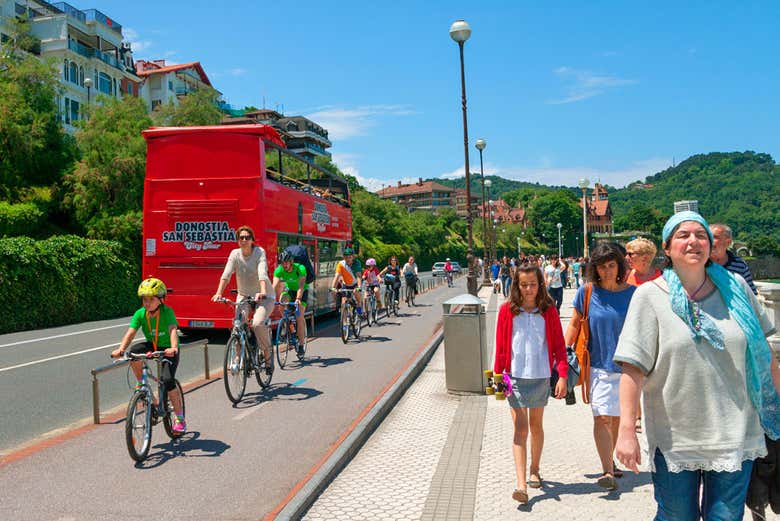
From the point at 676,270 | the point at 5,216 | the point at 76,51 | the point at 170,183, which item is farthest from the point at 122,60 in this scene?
the point at 676,270

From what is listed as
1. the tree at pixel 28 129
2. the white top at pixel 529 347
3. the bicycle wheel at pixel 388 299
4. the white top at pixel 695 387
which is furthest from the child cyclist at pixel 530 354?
the tree at pixel 28 129

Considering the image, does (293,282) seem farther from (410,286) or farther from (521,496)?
(410,286)

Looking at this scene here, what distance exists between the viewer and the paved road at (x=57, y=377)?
7281mm

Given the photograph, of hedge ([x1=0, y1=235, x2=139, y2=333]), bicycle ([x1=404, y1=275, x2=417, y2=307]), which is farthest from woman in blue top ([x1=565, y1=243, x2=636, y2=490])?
bicycle ([x1=404, y1=275, x2=417, y2=307])

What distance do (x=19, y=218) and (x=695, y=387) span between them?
28.6 meters

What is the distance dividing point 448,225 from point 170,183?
111886 millimetres

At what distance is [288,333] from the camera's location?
414 inches

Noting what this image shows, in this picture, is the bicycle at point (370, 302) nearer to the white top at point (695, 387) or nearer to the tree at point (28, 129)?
the white top at point (695, 387)

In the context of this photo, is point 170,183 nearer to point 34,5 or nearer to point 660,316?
point 660,316

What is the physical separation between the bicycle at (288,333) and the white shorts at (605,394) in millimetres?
6058

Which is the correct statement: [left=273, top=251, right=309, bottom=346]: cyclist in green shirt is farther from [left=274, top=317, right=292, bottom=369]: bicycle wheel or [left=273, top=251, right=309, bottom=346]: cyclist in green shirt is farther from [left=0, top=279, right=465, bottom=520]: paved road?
[left=0, top=279, right=465, bottom=520]: paved road

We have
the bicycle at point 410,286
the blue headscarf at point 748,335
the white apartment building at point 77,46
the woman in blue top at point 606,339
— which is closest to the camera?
the blue headscarf at point 748,335

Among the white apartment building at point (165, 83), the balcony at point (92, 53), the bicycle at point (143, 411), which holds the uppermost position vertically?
the white apartment building at point (165, 83)

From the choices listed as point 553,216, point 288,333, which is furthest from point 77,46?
point 553,216
